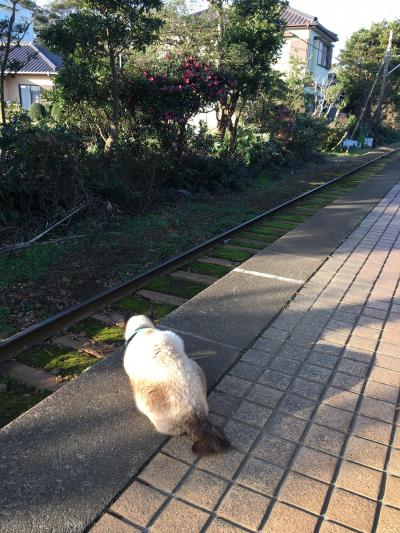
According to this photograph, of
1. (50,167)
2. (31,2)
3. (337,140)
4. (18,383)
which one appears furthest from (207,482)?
(337,140)

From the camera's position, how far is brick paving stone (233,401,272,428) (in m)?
2.79

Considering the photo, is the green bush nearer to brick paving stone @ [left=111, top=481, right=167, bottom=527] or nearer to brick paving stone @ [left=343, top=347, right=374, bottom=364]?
brick paving stone @ [left=343, top=347, right=374, bottom=364]

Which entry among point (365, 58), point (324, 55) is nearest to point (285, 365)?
point (365, 58)

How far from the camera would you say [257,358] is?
3.51 meters

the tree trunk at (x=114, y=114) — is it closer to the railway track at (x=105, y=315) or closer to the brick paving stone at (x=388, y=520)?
the railway track at (x=105, y=315)

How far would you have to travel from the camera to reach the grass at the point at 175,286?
16.8ft

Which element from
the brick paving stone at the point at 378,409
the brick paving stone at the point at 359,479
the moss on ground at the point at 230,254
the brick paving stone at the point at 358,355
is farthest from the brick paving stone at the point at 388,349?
the moss on ground at the point at 230,254

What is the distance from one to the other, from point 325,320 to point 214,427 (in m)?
2.08

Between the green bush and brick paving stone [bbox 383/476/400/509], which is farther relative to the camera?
the green bush

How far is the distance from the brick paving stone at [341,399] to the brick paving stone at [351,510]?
74 cm

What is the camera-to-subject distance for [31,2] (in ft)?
23.2

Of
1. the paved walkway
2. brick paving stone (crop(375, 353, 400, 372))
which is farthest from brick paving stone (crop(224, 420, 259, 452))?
brick paving stone (crop(375, 353, 400, 372))

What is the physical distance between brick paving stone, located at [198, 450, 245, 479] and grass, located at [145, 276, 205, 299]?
104 inches

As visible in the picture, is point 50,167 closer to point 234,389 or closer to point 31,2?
point 31,2
